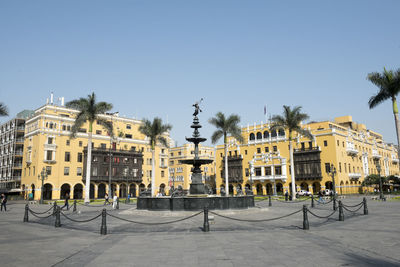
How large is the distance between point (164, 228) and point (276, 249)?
6.17m

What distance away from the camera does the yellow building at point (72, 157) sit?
51.8 meters

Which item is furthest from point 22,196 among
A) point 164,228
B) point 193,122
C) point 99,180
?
point 164,228

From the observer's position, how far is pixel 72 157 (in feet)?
180

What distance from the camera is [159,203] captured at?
1883cm

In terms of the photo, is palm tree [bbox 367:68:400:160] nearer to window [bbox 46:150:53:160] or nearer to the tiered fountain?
the tiered fountain

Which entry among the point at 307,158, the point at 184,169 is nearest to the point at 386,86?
the point at 307,158

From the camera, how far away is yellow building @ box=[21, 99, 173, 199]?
51.8 m

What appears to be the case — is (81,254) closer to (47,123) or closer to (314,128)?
(47,123)

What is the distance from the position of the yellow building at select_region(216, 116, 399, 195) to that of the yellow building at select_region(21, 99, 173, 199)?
70.7 feet

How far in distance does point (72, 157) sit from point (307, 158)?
44.9 m

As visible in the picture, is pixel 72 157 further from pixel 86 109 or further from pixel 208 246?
pixel 208 246

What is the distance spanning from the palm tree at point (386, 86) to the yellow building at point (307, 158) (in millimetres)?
27780

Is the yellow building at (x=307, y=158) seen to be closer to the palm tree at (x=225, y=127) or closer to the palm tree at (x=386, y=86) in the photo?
the palm tree at (x=225, y=127)

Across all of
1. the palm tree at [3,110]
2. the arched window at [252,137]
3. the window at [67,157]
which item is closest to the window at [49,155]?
the window at [67,157]
